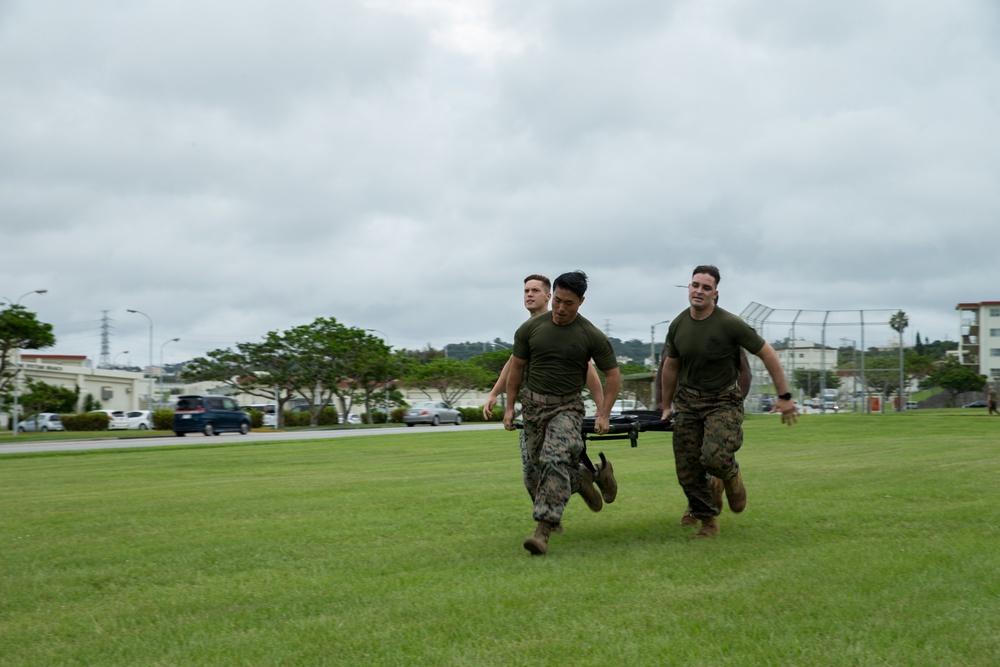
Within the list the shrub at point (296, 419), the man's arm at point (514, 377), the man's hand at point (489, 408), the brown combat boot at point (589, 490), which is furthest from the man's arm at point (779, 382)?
the shrub at point (296, 419)

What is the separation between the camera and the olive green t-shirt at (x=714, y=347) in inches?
291

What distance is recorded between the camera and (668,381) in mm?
7785

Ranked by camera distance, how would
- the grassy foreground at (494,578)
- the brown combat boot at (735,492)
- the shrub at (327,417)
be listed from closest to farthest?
1. the grassy foreground at (494,578)
2. the brown combat boot at (735,492)
3. the shrub at (327,417)

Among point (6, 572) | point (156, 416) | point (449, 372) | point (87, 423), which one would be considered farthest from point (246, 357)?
point (6, 572)

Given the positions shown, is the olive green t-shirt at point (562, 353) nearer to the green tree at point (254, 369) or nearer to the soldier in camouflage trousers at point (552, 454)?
the soldier in camouflage trousers at point (552, 454)

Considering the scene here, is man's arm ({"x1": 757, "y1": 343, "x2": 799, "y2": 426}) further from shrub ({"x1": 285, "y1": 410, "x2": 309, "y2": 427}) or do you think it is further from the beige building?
the beige building

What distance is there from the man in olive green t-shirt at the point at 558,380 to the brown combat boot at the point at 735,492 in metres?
1.01

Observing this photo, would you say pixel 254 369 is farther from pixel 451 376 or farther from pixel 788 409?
pixel 788 409

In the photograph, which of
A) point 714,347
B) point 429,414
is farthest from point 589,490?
point 429,414

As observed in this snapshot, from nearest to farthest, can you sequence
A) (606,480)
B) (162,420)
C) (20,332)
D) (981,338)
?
(606,480) → (20,332) → (162,420) → (981,338)

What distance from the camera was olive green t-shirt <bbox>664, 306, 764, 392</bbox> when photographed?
738 centimetres

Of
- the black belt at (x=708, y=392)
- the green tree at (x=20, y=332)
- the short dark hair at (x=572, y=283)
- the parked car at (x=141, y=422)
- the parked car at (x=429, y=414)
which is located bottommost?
the parked car at (x=141, y=422)

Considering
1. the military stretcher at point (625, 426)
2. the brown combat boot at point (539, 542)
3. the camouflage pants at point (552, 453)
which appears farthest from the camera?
the military stretcher at point (625, 426)

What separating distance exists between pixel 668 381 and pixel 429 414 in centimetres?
5021
